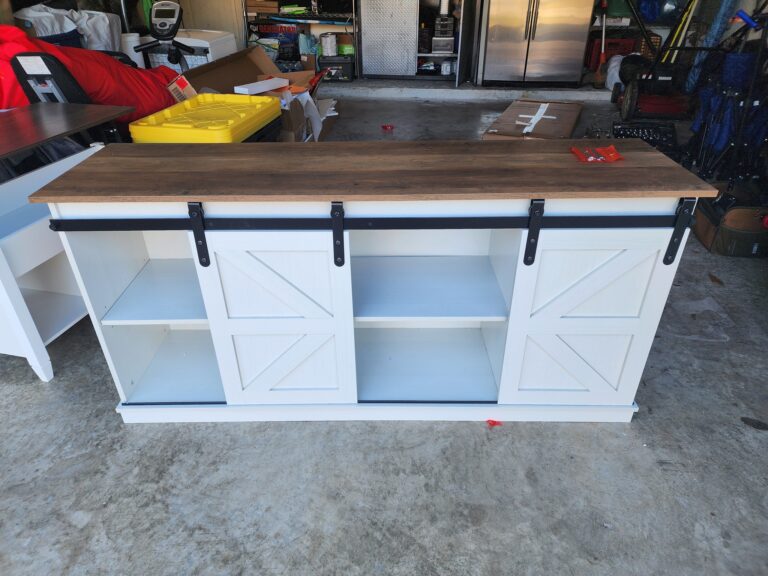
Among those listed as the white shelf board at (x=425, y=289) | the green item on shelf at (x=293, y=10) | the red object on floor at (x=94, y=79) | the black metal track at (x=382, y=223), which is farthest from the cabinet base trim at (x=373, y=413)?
Answer: the green item on shelf at (x=293, y=10)

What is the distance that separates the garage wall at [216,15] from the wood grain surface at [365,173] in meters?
6.06

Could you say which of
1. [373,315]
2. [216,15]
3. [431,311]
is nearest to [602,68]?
[216,15]

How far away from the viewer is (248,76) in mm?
5273

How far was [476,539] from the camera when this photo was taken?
1598 mm

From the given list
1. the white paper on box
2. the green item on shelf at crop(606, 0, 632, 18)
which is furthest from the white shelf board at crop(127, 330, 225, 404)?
the green item on shelf at crop(606, 0, 632, 18)

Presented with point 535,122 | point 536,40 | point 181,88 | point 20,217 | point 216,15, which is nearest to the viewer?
point 20,217

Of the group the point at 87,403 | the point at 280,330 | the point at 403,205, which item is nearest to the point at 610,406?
the point at 403,205

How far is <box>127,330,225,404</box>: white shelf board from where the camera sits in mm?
2018

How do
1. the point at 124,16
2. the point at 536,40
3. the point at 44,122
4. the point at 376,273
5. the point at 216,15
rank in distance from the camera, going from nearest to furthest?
the point at 376,273
the point at 44,122
the point at 124,16
the point at 536,40
the point at 216,15

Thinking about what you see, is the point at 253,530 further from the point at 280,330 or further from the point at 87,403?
the point at 87,403

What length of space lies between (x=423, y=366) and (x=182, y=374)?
3.30ft

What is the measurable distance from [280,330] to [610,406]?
1.29m

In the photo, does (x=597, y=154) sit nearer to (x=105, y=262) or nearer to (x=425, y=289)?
(x=425, y=289)

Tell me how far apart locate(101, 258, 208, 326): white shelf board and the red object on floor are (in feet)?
4.18
